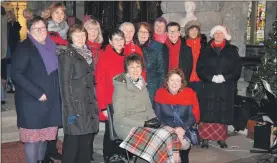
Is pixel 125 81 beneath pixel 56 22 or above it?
beneath

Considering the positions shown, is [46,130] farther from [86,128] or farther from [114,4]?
[114,4]

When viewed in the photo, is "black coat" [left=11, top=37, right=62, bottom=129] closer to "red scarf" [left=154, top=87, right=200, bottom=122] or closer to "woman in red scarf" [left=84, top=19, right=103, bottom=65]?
"woman in red scarf" [left=84, top=19, right=103, bottom=65]

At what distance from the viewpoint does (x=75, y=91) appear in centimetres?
438

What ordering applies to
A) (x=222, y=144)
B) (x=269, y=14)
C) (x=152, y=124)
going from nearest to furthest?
(x=152, y=124)
(x=222, y=144)
(x=269, y=14)

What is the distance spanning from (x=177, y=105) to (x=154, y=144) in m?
0.73

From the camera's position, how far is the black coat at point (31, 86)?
14.4 ft

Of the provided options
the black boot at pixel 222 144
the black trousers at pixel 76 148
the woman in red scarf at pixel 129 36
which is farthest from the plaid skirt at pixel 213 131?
the black trousers at pixel 76 148

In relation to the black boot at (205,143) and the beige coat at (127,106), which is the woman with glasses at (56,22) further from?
the black boot at (205,143)

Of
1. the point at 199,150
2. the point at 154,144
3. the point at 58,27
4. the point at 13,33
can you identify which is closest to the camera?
the point at 154,144

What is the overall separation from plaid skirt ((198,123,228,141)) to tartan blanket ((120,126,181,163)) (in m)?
2.05

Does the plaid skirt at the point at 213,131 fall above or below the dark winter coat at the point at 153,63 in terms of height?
below

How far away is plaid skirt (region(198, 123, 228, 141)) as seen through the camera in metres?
6.36

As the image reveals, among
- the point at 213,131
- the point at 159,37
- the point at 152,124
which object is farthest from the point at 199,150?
the point at 152,124

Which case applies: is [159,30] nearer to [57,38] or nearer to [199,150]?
[57,38]
